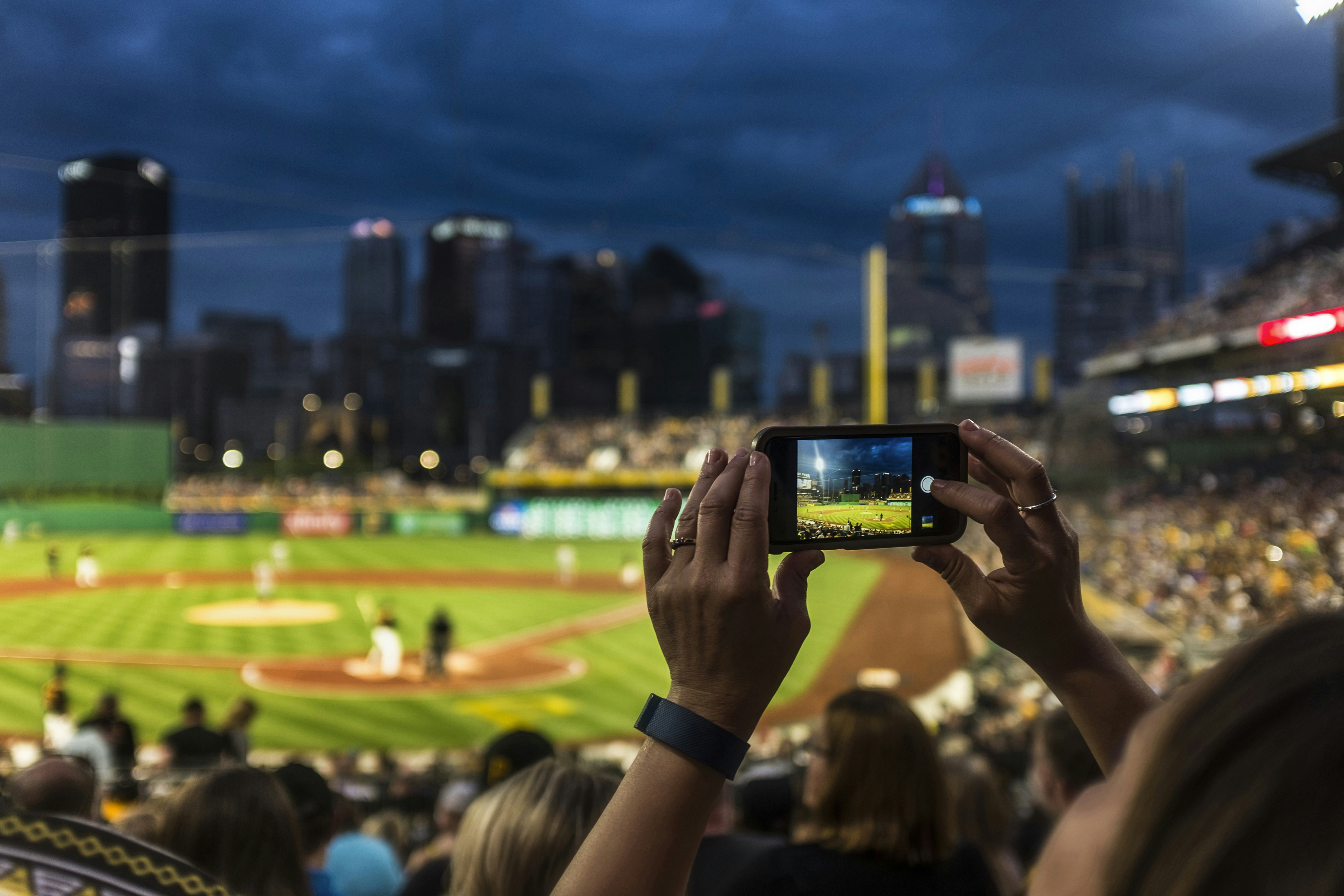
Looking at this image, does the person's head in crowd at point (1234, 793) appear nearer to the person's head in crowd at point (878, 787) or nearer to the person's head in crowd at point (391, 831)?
the person's head in crowd at point (878, 787)

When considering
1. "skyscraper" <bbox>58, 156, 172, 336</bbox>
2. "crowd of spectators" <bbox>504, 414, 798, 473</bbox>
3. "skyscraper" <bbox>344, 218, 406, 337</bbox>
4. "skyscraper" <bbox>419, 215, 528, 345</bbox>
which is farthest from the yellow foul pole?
"skyscraper" <bbox>344, 218, 406, 337</bbox>

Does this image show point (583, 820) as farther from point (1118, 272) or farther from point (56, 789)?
point (1118, 272)

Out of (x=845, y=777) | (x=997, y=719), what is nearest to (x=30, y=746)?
(x=997, y=719)

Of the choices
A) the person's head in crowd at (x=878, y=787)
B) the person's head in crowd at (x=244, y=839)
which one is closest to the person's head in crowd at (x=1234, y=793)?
the person's head in crowd at (x=878, y=787)

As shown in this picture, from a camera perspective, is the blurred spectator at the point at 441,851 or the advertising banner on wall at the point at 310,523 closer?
the blurred spectator at the point at 441,851

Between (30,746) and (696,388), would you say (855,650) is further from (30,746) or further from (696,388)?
(696,388)

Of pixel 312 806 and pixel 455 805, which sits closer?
pixel 312 806

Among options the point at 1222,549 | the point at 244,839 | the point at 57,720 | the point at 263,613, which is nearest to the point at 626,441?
the point at 263,613
